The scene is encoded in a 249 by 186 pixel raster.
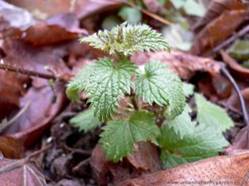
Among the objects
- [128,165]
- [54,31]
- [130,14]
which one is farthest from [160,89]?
[130,14]

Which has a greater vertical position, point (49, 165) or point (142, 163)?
point (49, 165)

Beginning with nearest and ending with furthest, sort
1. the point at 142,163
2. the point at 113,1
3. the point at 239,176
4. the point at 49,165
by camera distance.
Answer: the point at 239,176 → the point at 142,163 → the point at 49,165 → the point at 113,1

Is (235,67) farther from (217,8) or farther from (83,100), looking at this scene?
(83,100)

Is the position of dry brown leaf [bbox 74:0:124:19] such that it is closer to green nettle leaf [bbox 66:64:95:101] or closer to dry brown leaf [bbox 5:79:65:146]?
dry brown leaf [bbox 5:79:65:146]

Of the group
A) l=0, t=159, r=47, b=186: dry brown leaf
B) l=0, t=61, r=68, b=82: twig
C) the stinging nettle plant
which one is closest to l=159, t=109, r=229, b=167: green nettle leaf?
the stinging nettle plant

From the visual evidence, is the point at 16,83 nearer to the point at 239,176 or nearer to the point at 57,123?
the point at 57,123

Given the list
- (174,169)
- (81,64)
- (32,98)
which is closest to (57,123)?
(32,98)

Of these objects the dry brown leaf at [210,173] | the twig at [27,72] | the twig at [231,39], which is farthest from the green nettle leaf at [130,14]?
the dry brown leaf at [210,173]
